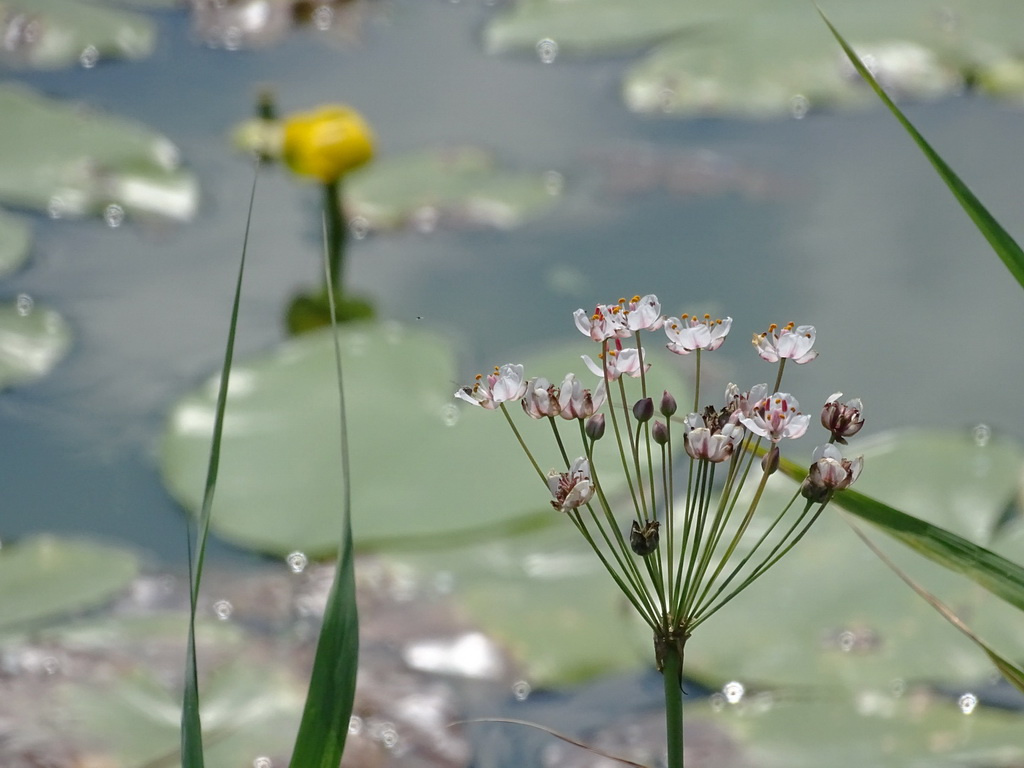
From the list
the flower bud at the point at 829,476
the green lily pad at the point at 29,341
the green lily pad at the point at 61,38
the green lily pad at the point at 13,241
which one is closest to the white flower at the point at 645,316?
the flower bud at the point at 829,476

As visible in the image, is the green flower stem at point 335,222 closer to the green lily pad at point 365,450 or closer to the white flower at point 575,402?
the green lily pad at point 365,450

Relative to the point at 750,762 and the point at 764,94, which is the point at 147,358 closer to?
the point at 750,762

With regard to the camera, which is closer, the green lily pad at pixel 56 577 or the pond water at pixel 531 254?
the green lily pad at pixel 56 577

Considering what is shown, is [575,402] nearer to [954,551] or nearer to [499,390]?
[499,390]

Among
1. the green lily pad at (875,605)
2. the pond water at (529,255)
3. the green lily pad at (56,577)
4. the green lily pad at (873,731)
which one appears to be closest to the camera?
the green lily pad at (873,731)

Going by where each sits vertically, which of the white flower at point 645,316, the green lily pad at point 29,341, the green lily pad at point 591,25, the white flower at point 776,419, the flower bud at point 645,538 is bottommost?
the green lily pad at point 29,341

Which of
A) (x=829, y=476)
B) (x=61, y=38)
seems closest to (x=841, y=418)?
(x=829, y=476)

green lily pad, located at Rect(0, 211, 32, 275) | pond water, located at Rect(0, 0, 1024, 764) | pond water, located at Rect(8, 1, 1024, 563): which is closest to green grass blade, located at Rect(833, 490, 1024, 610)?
pond water, located at Rect(0, 0, 1024, 764)
